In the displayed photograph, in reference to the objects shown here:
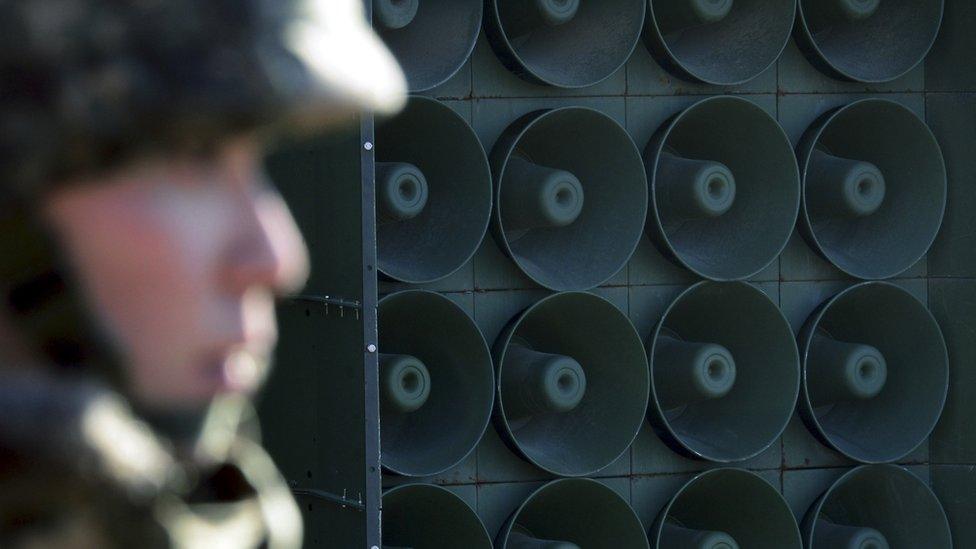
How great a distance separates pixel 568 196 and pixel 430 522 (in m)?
0.85

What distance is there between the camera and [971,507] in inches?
176

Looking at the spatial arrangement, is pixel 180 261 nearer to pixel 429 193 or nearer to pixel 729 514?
pixel 429 193

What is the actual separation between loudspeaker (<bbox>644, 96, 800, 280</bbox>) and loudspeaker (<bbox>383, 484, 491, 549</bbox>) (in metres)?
0.87

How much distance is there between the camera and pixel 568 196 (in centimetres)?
397

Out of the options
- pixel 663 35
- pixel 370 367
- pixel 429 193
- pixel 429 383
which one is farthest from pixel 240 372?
pixel 663 35

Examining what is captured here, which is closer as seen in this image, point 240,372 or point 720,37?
point 240,372

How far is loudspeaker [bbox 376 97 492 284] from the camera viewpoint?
3.76m

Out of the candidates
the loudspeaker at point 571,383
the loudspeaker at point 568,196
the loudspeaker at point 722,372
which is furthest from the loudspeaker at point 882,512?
the loudspeaker at point 568,196

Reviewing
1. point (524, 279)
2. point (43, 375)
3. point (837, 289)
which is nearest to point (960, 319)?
point (837, 289)

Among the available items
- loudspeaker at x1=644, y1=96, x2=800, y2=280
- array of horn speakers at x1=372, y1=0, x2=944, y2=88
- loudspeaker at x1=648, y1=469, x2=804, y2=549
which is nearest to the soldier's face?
array of horn speakers at x1=372, y1=0, x2=944, y2=88

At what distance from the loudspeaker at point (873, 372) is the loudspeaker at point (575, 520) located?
0.62 meters

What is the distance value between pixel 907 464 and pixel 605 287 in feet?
3.42

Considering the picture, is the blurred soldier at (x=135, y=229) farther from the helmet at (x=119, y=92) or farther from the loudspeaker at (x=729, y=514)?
the loudspeaker at (x=729, y=514)

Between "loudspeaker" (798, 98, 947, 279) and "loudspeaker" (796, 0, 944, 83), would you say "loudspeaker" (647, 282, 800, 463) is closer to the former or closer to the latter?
"loudspeaker" (798, 98, 947, 279)
